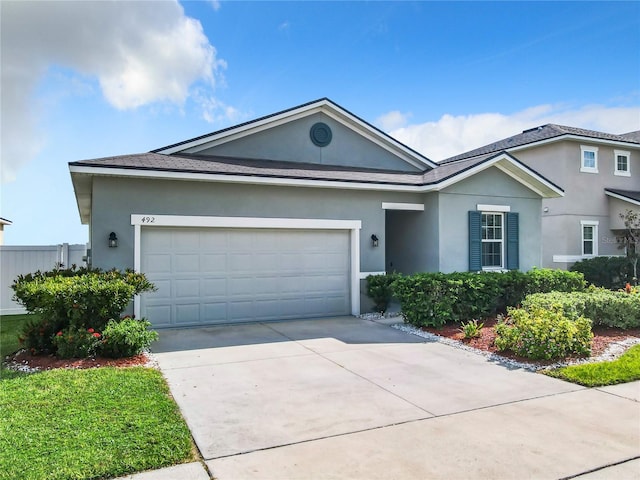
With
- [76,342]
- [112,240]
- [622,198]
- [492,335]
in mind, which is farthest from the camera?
[622,198]

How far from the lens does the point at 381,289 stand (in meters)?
11.7

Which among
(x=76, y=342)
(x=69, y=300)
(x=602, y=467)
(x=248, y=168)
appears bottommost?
(x=602, y=467)

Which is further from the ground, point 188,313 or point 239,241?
point 239,241

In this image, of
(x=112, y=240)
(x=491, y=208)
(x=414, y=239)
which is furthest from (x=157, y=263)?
(x=491, y=208)

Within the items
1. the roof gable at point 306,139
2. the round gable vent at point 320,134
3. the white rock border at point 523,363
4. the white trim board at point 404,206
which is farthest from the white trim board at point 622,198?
the round gable vent at point 320,134

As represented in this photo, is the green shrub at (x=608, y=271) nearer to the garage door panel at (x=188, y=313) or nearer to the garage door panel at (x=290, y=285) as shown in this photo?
the garage door panel at (x=290, y=285)

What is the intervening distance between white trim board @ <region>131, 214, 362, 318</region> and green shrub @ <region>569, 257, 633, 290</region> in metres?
11.3

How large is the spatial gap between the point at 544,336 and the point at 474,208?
5862 millimetres

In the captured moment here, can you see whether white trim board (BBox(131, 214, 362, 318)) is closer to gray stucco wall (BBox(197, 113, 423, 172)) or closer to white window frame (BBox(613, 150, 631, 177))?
gray stucco wall (BBox(197, 113, 423, 172))

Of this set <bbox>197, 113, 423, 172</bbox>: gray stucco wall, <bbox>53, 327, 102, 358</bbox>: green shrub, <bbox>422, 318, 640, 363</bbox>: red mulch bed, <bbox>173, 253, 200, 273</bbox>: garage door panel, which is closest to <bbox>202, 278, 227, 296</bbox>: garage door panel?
<bbox>173, 253, 200, 273</bbox>: garage door panel

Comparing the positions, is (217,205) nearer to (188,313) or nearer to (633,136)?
(188,313)

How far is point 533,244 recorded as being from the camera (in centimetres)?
1362

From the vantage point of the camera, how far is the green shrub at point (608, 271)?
17.7 m

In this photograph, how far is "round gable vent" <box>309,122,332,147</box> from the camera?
44.0ft
